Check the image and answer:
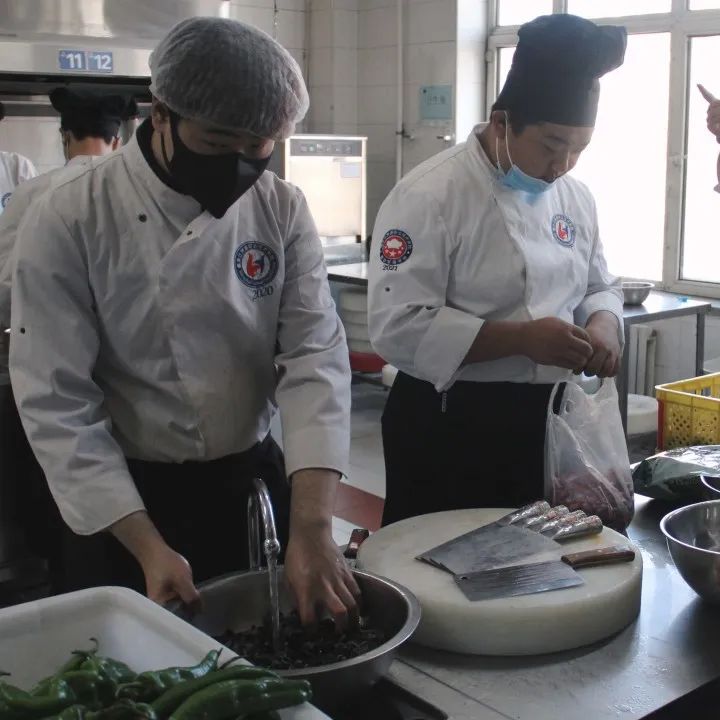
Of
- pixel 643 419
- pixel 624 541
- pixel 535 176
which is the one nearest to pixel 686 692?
pixel 624 541

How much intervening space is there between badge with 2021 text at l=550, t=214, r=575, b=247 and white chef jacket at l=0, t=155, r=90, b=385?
3.90 ft

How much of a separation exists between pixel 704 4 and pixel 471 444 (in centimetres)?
375

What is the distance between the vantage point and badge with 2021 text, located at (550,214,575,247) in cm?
208

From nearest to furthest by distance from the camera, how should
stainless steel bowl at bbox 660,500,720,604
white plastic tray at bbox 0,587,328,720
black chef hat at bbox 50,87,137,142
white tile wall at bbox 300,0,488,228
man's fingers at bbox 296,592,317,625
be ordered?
white plastic tray at bbox 0,587,328,720
man's fingers at bbox 296,592,317,625
stainless steel bowl at bbox 660,500,720,604
black chef hat at bbox 50,87,137,142
white tile wall at bbox 300,0,488,228

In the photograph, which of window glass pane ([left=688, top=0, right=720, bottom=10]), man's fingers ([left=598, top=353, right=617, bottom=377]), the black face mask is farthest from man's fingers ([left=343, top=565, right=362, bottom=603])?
window glass pane ([left=688, top=0, right=720, bottom=10])

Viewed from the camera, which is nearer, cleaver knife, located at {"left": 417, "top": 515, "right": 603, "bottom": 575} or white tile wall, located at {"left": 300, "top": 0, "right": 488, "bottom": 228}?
cleaver knife, located at {"left": 417, "top": 515, "right": 603, "bottom": 575}

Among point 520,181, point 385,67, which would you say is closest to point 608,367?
point 520,181

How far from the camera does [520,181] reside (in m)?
1.98

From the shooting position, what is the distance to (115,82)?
Answer: 4.14m

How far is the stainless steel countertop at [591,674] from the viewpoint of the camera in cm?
117

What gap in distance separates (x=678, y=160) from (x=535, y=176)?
132 inches

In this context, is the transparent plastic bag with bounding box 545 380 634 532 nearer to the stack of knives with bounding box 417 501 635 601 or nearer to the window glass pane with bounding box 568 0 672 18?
the stack of knives with bounding box 417 501 635 601

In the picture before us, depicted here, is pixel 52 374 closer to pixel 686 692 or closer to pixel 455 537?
pixel 455 537

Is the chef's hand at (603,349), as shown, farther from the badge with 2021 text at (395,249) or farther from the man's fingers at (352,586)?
the man's fingers at (352,586)
